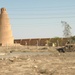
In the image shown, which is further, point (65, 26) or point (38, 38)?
point (38, 38)

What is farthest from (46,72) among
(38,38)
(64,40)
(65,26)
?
(38,38)

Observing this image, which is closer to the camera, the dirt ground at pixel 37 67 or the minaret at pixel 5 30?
the dirt ground at pixel 37 67

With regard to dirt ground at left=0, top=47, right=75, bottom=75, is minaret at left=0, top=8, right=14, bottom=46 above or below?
above

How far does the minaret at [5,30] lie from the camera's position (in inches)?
2414

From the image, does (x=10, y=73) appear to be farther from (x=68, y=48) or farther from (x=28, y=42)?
(x=28, y=42)

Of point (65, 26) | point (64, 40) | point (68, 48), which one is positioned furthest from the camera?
point (64, 40)

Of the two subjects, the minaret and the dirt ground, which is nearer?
the dirt ground

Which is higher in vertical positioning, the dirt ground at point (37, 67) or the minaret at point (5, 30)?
the minaret at point (5, 30)

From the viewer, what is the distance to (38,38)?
62594 millimetres

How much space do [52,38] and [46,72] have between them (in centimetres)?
4842

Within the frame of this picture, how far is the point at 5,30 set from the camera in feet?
205

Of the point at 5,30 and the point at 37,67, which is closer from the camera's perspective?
the point at 37,67

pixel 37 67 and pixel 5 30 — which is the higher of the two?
pixel 5 30

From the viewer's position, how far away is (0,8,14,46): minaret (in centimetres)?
6131
